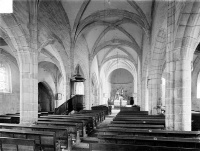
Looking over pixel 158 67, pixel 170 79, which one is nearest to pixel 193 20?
pixel 170 79

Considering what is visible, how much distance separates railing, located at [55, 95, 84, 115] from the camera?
1163 cm

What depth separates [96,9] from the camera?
44.9ft

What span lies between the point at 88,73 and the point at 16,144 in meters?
16.2

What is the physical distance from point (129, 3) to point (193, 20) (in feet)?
25.4

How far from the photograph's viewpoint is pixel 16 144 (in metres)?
3.74

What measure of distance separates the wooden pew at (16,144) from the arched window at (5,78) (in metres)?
12.2

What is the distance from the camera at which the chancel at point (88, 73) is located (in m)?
4.57

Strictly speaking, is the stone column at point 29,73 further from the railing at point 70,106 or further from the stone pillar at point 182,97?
the stone pillar at point 182,97

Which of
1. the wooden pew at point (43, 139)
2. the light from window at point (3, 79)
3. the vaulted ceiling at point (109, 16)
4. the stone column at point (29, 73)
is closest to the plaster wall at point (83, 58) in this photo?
the vaulted ceiling at point (109, 16)

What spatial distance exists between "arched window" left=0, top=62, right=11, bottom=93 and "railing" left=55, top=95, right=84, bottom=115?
254 inches

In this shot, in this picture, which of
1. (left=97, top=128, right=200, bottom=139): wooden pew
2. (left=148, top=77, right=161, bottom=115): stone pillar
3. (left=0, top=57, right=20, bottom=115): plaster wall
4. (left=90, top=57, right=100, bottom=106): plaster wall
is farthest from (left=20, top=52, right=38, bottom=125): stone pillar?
(left=90, top=57, right=100, bottom=106): plaster wall

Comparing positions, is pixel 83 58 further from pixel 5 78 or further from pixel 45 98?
pixel 45 98

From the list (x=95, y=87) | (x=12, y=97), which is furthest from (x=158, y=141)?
(x=95, y=87)

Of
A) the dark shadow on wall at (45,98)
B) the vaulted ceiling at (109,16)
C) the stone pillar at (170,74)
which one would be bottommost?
the dark shadow on wall at (45,98)
